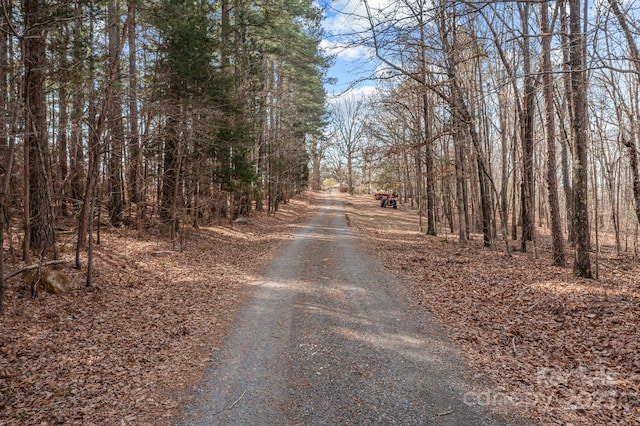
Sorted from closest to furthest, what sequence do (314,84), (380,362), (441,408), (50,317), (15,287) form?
1. (441,408)
2. (380,362)
3. (50,317)
4. (15,287)
5. (314,84)


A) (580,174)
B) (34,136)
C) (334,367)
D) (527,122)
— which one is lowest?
(334,367)

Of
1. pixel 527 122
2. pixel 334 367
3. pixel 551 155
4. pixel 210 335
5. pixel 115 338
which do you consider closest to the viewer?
pixel 334 367

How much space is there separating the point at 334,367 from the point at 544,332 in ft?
11.7

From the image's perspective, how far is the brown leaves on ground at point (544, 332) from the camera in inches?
153

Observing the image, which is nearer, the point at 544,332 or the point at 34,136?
the point at 544,332

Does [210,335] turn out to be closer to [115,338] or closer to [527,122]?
[115,338]

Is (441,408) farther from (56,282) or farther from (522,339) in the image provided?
(56,282)

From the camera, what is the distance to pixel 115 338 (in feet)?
18.2

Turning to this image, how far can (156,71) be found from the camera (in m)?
11.9

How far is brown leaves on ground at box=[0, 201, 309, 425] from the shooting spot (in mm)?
3859

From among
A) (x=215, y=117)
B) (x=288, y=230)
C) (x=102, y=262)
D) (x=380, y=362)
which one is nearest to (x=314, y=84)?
(x=288, y=230)

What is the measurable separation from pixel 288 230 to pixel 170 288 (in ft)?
34.4

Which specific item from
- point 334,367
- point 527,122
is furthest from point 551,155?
point 334,367

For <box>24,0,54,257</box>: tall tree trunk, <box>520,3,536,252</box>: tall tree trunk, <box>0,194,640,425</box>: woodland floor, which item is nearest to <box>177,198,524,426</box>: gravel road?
<box>0,194,640,425</box>: woodland floor
